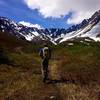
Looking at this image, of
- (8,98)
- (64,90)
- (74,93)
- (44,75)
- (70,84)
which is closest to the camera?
(8,98)

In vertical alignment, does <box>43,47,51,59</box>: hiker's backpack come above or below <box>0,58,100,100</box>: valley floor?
above

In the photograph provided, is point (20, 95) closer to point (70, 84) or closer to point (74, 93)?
point (74, 93)

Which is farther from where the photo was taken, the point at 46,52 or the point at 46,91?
the point at 46,52

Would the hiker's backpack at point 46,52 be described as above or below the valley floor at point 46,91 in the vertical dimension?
above

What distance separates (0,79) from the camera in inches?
973

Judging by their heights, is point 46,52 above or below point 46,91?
above

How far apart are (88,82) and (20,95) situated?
21.1 feet

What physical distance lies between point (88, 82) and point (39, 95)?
234 inches

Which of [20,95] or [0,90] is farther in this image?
[0,90]

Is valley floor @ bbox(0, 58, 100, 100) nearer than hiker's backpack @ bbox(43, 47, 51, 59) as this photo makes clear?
Yes

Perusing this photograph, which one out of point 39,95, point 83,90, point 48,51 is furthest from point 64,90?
point 48,51

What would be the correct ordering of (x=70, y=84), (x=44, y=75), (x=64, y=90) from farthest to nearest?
(x=44, y=75) → (x=70, y=84) → (x=64, y=90)

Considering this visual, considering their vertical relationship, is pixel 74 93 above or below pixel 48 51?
below

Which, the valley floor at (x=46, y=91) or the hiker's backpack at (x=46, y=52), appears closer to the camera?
the valley floor at (x=46, y=91)
